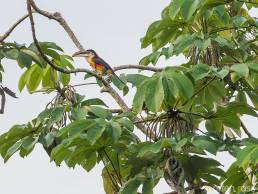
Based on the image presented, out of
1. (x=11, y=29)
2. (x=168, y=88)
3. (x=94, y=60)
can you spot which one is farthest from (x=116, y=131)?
(x=94, y=60)

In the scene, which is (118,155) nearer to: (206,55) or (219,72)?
(219,72)

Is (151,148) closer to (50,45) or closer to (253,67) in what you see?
(253,67)

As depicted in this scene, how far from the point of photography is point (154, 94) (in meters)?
3.72

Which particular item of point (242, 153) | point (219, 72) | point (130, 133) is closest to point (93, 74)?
point (130, 133)

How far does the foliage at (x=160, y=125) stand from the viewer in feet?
12.2

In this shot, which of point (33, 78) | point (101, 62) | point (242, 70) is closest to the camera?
point (242, 70)

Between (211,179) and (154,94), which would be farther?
(211,179)

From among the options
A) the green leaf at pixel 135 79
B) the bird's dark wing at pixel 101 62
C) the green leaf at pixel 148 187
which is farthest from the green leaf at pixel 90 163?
the bird's dark wing at pixel 101 62

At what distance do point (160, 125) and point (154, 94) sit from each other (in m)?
0.35

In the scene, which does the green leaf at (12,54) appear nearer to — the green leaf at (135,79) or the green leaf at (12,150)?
the green leaf at (12,150)

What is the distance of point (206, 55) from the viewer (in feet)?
15.8

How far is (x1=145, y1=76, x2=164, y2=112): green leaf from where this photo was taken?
366 cm

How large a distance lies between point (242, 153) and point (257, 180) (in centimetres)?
69

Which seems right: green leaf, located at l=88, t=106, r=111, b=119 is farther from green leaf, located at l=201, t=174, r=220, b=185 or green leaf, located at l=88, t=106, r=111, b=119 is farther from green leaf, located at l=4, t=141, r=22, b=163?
green leaf, located at l=201, t=174, r=220, b=185
